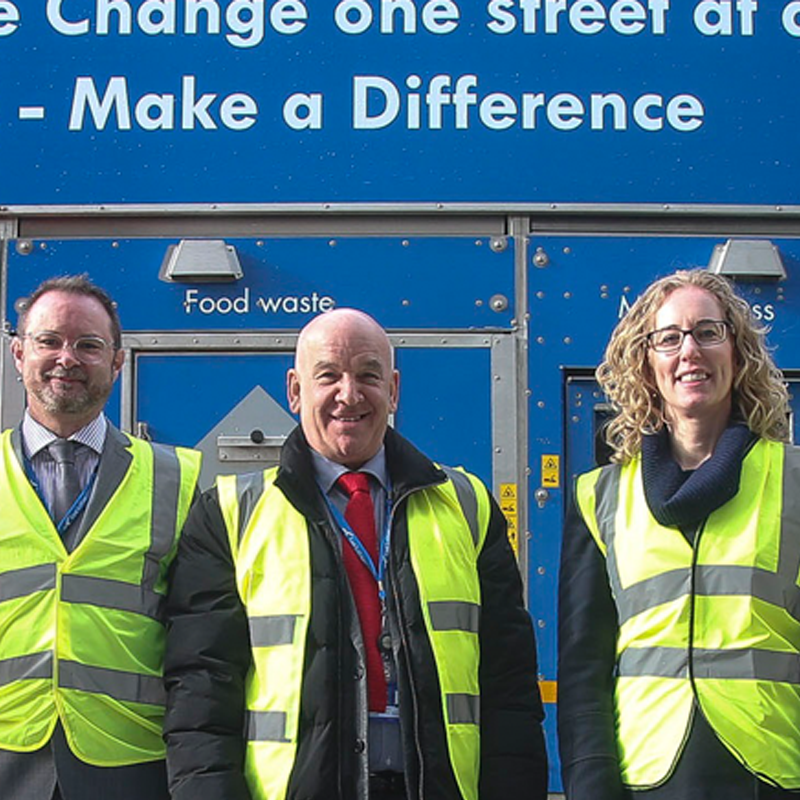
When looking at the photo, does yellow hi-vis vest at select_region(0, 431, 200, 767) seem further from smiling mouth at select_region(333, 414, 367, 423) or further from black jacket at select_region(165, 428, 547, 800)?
smiling mouth at select_region(333, 414, 367, 423)

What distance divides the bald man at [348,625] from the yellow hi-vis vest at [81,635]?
145mm

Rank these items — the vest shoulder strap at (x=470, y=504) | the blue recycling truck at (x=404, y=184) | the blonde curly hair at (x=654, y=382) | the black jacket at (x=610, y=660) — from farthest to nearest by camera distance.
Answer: the blue recycling truck at (x=404, y=184) → the vest shoulder strap at (x=470, y=504) → the blonde curly hair at (x=654, y=382) → the black jacket at (x=610, y=660)

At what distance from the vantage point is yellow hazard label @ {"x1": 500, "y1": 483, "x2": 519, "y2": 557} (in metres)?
3.64

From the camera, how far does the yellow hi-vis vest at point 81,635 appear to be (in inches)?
95.8

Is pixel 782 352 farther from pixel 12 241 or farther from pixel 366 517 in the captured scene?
pixel 12 241

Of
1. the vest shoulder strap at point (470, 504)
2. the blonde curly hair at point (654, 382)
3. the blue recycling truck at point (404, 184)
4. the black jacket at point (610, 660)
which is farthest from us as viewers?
the blue recycling truck at point (404, 184)

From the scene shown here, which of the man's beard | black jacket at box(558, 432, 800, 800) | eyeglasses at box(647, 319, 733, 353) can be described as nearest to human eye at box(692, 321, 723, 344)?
eyeglasses at box(647, 319, 733, 353)

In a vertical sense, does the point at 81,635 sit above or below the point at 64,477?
below

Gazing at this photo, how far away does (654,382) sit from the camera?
97.6 inches

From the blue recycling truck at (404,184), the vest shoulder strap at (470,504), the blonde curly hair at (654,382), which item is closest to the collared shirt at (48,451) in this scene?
the vest shoulder strap at (470,504)

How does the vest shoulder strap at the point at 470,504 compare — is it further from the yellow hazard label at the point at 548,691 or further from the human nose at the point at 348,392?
the yellow hazard label at the point at 548,691

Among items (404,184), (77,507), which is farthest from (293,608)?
(404,184)

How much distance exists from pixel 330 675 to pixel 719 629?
0.72 metres

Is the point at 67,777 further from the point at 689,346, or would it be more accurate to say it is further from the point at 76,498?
the point at 689,346
